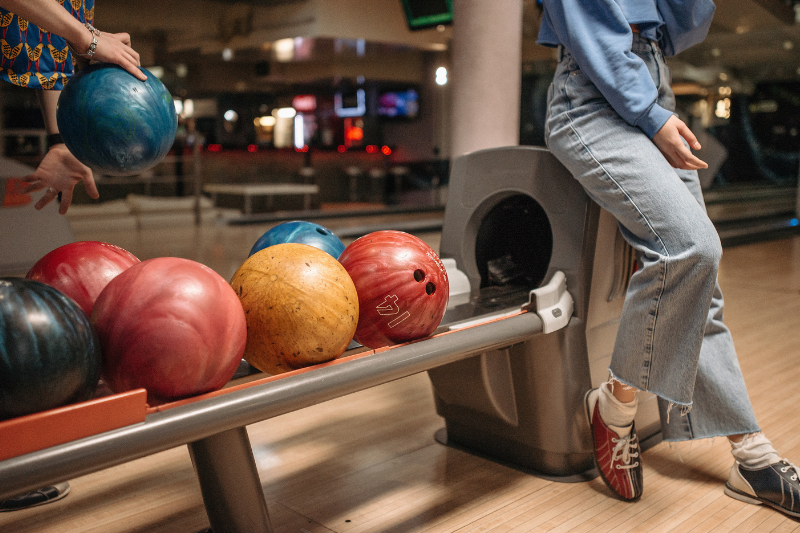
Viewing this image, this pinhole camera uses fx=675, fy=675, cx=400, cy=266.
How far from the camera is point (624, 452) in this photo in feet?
4.49

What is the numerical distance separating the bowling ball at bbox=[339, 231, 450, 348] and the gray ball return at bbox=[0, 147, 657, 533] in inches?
1.5

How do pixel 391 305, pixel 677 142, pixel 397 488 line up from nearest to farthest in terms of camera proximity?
pixel 391 305 < pixel 677 142 < pixel 397 488

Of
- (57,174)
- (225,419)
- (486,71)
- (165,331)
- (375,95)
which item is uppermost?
Result: (375,95)

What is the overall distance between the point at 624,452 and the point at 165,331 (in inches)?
38.3

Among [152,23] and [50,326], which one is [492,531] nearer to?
[50,326]

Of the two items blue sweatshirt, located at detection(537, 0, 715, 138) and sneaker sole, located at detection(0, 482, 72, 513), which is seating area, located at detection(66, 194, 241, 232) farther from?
blue sweatshirt, located at detection(537, 0, 715, 138)

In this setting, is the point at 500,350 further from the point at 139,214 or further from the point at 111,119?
the point at 139,214

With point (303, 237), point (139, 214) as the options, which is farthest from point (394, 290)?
point (139, 214)

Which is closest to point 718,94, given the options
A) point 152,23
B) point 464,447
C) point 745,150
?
point 745,150

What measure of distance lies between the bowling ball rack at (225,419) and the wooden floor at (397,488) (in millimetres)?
281

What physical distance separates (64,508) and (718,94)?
982cm

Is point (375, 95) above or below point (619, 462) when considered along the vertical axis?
above

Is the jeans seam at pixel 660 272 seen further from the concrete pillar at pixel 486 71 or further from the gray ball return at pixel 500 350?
the concrete pillar at pixel 486 71

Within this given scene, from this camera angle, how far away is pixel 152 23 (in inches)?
328
